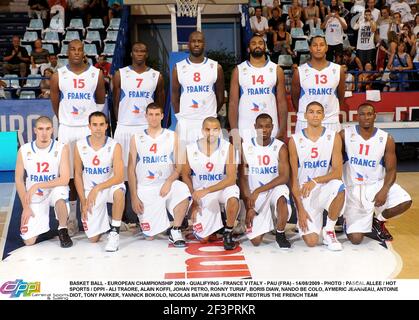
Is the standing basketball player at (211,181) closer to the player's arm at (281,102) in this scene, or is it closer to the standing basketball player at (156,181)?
the standing basketball player at (156,181)

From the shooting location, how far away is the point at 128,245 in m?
6.38

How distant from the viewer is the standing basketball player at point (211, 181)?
20.6 feet

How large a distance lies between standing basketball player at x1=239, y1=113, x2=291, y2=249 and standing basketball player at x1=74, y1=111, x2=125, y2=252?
3.99 ft

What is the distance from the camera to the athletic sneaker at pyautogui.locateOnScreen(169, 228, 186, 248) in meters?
6.32

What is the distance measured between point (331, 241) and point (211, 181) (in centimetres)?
128

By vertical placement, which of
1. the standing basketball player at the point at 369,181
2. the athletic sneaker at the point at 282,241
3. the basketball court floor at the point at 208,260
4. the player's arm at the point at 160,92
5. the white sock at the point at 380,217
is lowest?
the basketball court floor at the point at 208,260

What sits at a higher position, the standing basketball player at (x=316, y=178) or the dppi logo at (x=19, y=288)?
the standing basketball player at (x=316, y=178)

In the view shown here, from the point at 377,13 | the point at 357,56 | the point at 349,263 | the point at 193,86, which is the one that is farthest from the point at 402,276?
the point at 377,13

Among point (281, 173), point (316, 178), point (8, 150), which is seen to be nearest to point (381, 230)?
point (316, 178)

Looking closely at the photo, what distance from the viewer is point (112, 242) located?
6.20 m

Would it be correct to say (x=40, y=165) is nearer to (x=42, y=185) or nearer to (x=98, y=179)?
(x=42, y=185)

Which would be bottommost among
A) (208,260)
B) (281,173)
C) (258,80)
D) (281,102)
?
(208,260)

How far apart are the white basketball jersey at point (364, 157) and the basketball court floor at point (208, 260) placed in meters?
0.61

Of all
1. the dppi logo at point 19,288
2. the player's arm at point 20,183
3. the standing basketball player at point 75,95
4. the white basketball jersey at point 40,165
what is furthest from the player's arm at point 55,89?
the dppi logo at point 19,288
